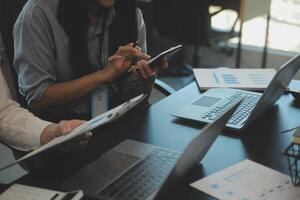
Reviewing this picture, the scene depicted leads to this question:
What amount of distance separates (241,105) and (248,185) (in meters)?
0.51

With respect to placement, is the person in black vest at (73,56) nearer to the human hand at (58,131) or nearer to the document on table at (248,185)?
the human hand at (58,131)

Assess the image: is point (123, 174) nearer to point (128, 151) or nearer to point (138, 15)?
point (128, 151)

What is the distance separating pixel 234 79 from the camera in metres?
1.75

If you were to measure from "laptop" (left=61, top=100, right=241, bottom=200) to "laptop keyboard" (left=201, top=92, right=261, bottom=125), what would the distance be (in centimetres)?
27

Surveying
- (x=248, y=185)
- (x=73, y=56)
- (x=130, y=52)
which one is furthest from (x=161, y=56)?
(x=248, y=185)

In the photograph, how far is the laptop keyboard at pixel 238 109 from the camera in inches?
54.1

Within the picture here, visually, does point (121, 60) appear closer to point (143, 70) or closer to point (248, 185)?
point (143, 70)

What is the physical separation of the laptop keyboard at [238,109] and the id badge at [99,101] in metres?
0.38

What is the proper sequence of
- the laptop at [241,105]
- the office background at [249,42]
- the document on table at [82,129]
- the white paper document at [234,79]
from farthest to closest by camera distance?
the office background at [249,42] < the white paper document at [234,79] < the laptop at [241,105] < the document on table at [82,129]

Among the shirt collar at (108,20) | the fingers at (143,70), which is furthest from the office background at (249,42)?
the fingers at (143,70)

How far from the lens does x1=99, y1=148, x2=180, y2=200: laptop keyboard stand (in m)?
0.97

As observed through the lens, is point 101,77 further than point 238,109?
Yes

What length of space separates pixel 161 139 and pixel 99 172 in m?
0.25

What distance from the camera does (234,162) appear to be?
1.14 m
